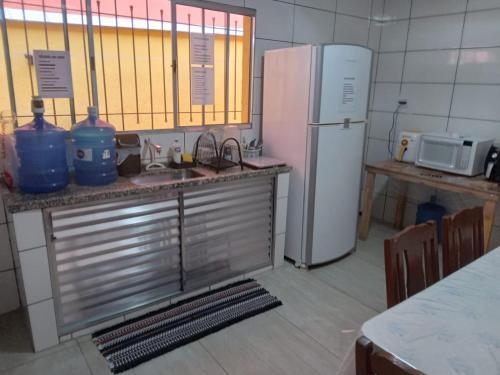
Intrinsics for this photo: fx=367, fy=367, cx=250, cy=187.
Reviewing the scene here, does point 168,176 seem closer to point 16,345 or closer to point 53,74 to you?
point 53,74

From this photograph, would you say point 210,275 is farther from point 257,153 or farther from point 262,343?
point 257,153

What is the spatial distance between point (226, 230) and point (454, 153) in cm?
180

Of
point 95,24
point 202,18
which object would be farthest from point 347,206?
point 95,24

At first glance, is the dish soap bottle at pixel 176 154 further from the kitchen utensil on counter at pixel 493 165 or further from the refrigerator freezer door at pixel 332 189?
the kitchen utensil on counter at pixel 493 165

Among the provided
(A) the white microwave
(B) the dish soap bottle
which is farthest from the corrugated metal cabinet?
(A) the white microwave

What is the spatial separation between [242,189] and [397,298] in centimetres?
130

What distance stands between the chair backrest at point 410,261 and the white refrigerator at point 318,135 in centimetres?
114

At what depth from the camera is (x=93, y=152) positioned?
1922 millimetres

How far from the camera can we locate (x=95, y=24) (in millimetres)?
2143

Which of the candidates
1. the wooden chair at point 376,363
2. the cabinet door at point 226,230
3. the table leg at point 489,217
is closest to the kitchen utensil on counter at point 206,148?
the cabinet door at point 226,230

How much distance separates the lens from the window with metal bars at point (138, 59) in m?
1.96

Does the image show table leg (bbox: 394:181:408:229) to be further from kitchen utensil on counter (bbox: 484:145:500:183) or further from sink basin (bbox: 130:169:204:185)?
sink basin (bbox: 130:169:204:185)

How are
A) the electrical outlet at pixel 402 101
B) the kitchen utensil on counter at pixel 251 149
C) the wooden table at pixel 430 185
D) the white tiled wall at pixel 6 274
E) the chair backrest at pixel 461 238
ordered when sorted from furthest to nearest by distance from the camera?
the electrical outlet at pixel 402 101 < the kitchen utensil on counter at pixel 251 149 < the wooden table at pixel 430 185 < the white tiled wall at pixel 6 274 < the chair backrest at pixel 461 238

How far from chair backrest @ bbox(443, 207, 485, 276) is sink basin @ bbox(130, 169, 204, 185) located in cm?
140
